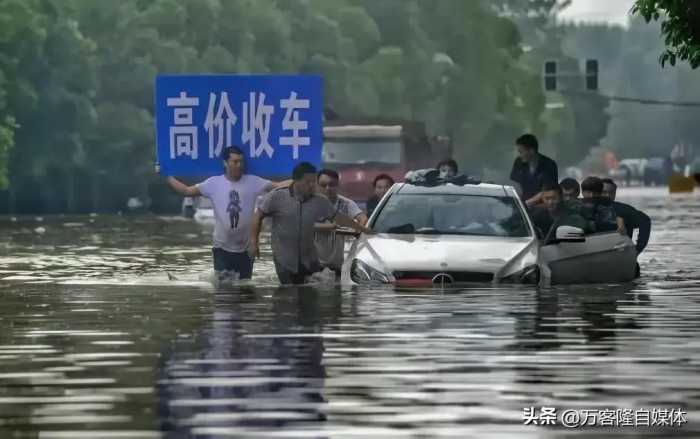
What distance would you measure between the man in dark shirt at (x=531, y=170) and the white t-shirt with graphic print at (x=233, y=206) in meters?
3.63

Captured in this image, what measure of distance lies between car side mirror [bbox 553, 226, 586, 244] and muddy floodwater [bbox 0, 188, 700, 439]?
20.4 inches

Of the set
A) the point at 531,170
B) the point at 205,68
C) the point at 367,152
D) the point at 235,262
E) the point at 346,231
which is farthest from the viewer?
the point at 205,68

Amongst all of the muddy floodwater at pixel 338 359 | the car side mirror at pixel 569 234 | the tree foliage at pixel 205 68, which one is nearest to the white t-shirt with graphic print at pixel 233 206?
the muddy floodwater at pixel 338 359

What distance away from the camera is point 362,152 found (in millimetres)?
71188

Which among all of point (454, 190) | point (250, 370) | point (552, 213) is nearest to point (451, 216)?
point (454, 190)

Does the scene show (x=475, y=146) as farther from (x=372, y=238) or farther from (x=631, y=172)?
(x=372, y=238)

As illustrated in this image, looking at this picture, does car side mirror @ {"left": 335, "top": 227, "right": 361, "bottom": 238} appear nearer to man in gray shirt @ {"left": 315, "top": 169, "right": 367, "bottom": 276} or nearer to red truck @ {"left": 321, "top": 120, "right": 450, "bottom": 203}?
man in gray shirt @ {"left": 315, "top": 169, "right": 367, "bottom": 276}

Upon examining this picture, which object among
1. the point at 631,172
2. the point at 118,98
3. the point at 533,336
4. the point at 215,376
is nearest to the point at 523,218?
the point at 533,336

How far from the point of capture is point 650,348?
1811 centimetres

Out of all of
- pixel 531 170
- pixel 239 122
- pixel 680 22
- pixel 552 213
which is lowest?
pixel 552 213

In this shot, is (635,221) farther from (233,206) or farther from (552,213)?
(233,206)

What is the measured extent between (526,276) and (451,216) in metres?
1.62

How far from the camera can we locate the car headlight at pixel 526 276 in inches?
928

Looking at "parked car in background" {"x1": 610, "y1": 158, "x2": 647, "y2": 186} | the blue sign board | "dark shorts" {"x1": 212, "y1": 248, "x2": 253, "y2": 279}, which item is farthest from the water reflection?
"parked car in background" {"x1": 610, "y1": 158, "x2": 647, "y2": 186}
